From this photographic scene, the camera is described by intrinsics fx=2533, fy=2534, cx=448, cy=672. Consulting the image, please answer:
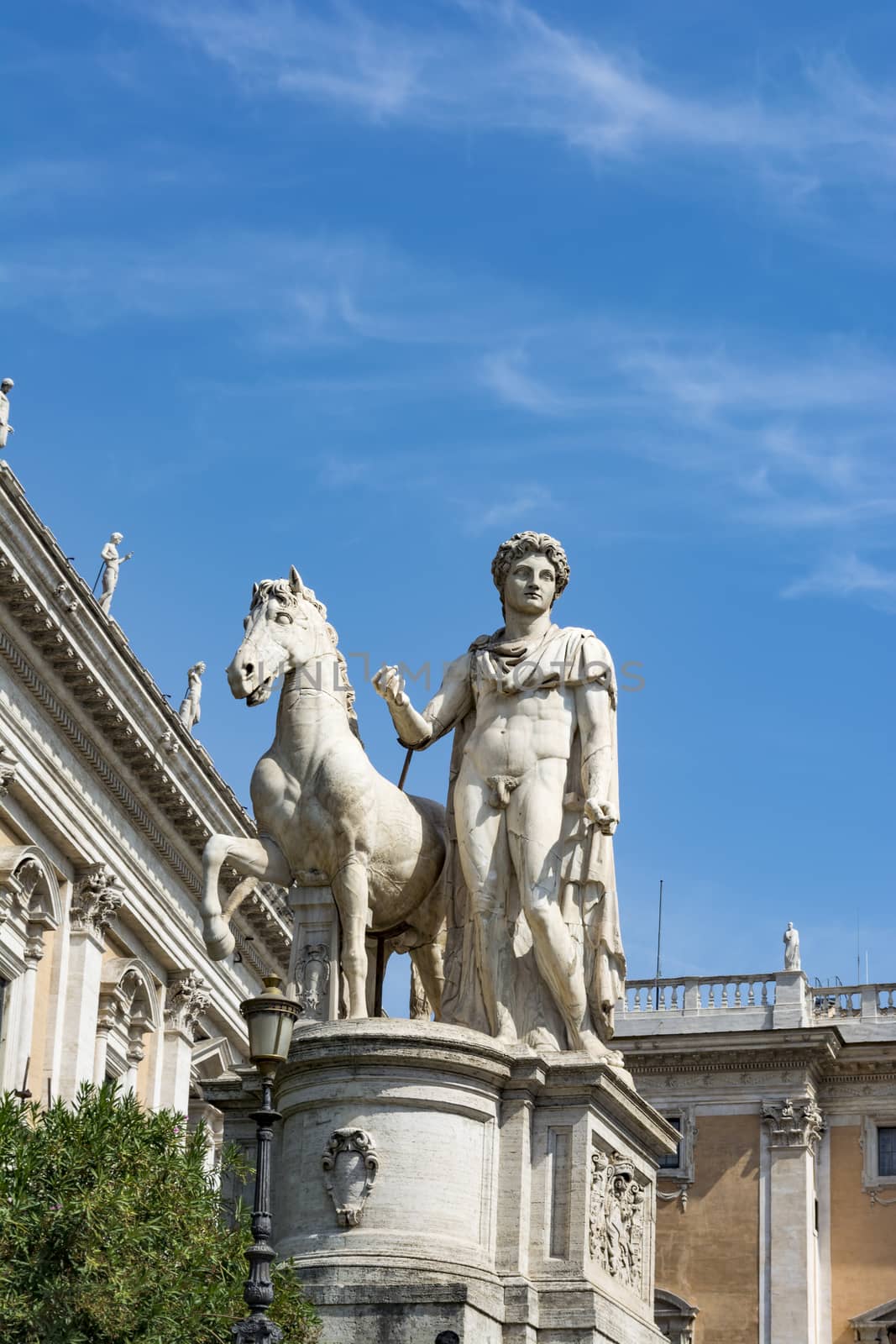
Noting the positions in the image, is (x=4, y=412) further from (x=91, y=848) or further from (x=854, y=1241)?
(x=854, y=1241)

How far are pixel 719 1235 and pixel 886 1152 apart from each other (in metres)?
3.61

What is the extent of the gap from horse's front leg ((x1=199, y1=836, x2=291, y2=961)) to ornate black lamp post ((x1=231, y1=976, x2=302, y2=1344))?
5.98ft

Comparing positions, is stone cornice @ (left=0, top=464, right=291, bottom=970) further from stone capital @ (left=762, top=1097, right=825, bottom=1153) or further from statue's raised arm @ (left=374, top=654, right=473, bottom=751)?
statue's raised arm @ (left=374, top=654, right=473, bottom=751)

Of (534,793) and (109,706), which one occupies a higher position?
(109,706)

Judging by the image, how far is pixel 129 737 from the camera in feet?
111

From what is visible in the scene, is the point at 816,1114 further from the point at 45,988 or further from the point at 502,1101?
the point at 502,1101

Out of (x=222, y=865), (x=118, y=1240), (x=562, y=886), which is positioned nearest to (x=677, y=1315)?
(x=562, y=886)

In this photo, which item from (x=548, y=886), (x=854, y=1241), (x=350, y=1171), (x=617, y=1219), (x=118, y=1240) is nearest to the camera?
(x=118, y=1240)

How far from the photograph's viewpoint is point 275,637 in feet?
45.3

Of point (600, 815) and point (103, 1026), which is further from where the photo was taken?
point (103, 1026)

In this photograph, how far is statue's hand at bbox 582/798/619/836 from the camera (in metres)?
13.2

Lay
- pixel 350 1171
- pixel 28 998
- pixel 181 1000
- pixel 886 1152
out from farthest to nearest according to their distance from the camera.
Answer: pixel 886 1152
pixel 181 1000
pixel 28 998
pixel 350 1171

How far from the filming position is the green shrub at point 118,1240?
38.1 feet

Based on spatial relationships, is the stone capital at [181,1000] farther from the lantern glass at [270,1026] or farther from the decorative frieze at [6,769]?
the lantern glass at [270,1026]
